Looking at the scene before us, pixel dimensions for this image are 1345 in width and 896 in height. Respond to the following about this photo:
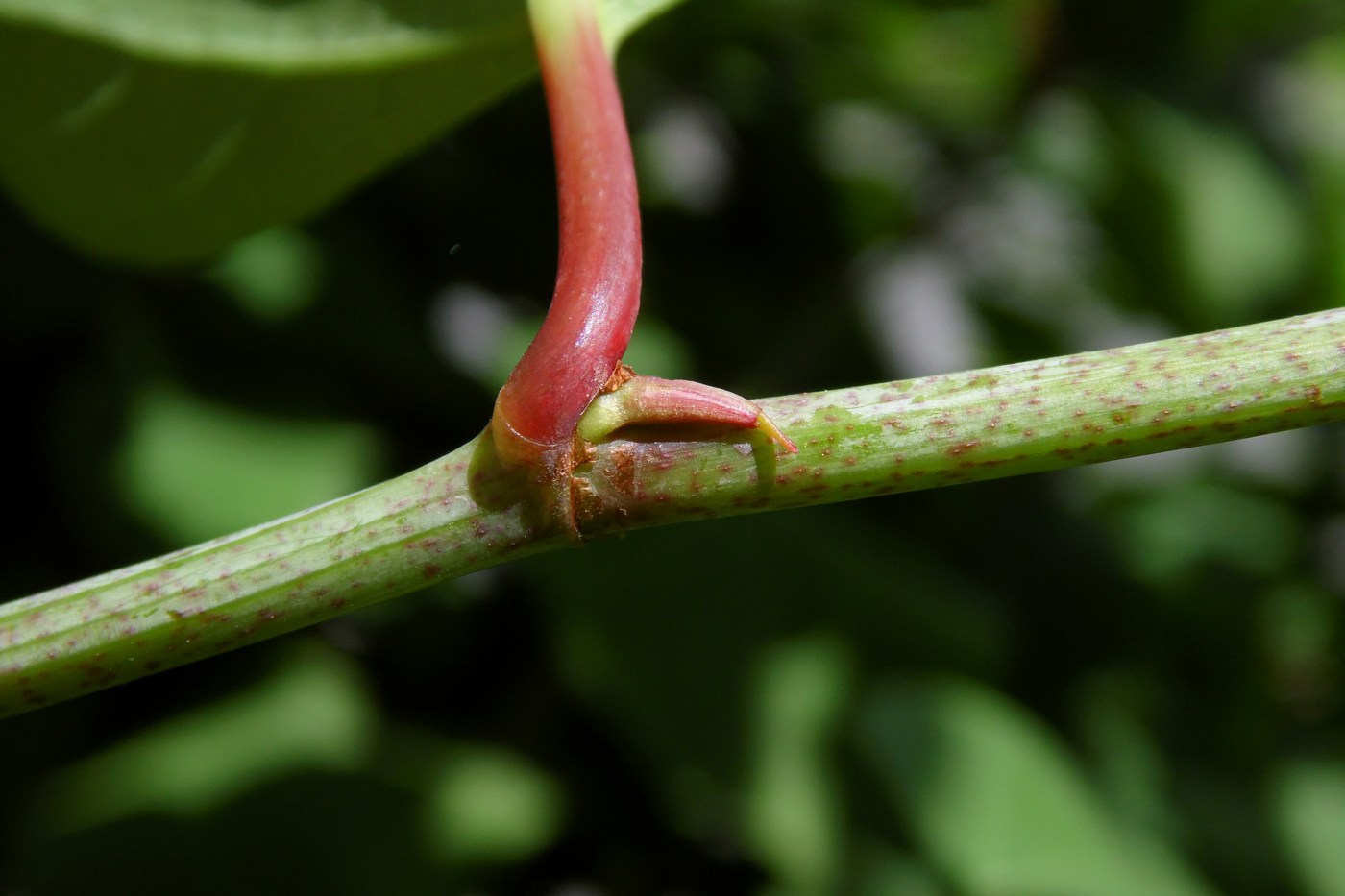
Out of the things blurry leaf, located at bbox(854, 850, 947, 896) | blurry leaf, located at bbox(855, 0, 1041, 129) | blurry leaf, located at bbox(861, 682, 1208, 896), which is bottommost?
blurry leaf, located at bbox(854, 850, 947, 896)

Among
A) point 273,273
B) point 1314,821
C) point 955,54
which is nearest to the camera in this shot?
point 273,273

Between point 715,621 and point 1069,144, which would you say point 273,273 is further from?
point 1069,144

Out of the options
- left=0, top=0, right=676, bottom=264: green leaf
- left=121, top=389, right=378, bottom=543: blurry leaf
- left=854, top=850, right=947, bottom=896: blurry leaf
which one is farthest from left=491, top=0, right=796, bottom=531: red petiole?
left=854, top=850, right=947, bottom=896: blurry leaf

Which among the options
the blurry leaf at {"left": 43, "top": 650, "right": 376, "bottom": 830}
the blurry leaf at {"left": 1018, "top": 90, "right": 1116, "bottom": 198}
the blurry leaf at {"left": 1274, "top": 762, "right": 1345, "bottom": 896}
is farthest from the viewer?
the blurry leaf at {"left": 1018, "top": 90, "right": 1116, "bottom": 198}

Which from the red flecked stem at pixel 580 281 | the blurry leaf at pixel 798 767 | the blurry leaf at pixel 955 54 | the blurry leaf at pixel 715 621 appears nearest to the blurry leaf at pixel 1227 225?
the blurry leaf at pixel 955 54

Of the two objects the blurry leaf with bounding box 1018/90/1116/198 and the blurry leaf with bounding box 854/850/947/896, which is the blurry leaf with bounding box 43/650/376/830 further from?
the blurry leaf with bounding box 1018/90/1116/198

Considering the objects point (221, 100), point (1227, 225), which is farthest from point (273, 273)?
point (1227, 225)
